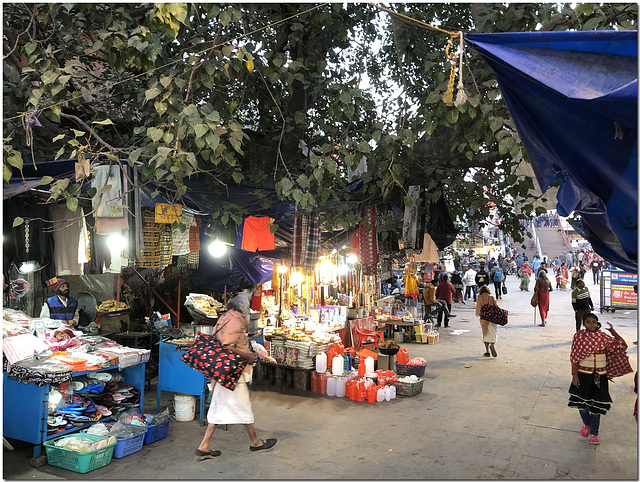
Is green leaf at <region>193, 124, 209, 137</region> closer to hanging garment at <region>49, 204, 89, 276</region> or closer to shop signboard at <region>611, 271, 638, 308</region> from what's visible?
hanging garment at <region>49, 204, 89, 276</region>

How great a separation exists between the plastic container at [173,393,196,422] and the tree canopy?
8.58 ft

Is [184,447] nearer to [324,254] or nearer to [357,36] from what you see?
[324,254]

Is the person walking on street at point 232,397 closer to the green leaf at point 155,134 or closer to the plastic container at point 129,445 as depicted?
the plastic container at point 129,445

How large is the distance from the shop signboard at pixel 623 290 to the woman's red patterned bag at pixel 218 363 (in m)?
16.2

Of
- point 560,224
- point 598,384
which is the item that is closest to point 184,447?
point 598,384

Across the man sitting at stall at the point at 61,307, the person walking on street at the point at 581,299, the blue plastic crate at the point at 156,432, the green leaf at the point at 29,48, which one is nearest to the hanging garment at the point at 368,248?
the blue plastic crate at the point at 156,432

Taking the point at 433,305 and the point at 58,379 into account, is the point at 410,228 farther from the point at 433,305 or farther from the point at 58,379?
the point at 433,305

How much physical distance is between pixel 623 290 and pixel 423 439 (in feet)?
48.2

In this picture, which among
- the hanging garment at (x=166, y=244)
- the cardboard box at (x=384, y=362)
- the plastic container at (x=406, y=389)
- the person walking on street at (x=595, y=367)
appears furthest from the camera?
the cardboard box at (x=384, y=362)

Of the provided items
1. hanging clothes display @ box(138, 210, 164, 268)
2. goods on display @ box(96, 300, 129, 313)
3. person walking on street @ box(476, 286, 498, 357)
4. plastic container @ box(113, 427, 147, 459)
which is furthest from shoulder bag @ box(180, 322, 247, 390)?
person walking on street @ box(476, 286, 498, 357)

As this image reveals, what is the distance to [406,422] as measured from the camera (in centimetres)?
733

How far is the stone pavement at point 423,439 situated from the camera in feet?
18.2

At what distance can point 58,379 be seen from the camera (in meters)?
5.77

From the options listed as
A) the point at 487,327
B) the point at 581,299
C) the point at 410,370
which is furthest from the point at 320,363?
the point at 581,299
